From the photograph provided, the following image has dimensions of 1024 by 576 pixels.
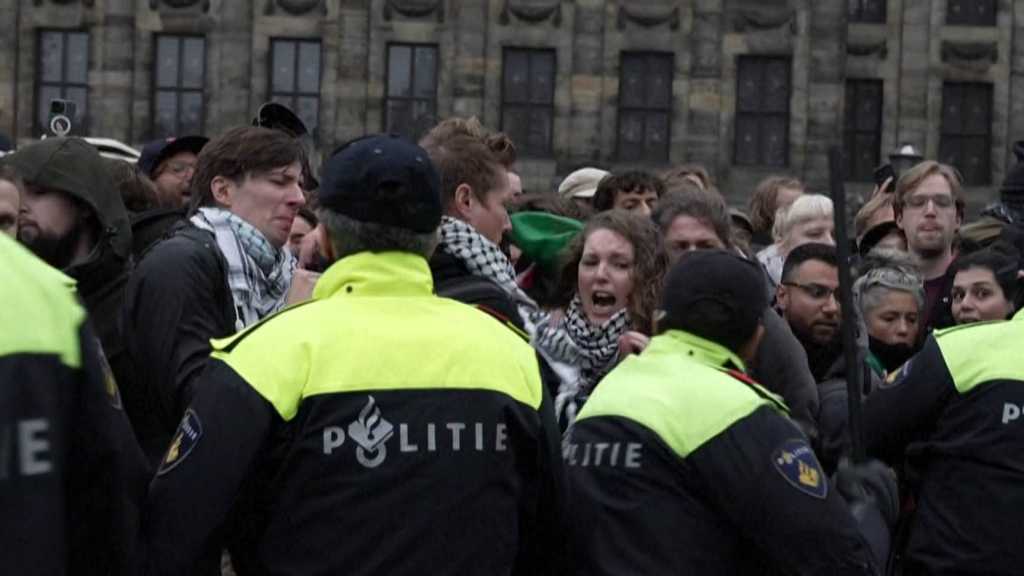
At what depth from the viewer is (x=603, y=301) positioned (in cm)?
675

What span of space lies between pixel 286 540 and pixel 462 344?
591 mm

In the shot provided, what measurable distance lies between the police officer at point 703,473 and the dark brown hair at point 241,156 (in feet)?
5.40

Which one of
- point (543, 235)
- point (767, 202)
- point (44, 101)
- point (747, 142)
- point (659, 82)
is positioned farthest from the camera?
point (747, 142)

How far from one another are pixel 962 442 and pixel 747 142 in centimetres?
2767

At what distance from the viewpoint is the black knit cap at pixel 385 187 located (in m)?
4.57

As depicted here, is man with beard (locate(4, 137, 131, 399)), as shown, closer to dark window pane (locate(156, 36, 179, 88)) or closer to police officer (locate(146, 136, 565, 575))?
police officer (locate(146, 136, 565, 575))

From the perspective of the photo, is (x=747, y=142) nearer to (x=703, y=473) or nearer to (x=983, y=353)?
(x=983, y=353)

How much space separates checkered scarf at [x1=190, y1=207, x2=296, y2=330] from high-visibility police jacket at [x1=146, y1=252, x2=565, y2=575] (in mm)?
1602

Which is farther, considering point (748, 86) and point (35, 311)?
point (748, 86)

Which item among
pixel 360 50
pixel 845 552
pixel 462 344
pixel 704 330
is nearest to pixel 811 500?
pixel 845 552

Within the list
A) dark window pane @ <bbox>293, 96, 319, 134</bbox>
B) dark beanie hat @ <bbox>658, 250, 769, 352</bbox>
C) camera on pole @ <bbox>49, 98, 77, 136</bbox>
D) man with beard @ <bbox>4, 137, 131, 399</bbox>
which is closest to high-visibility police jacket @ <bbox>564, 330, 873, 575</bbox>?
dark beanie hat @ <bbox>658, 250, 769, 352</bbox>

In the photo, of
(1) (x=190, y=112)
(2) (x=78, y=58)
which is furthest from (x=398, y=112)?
(2) (x=78, y=58)

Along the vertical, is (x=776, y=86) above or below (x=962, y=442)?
above

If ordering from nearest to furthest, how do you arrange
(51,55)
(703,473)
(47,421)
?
(47,421) < (703,473) < (51,55)
